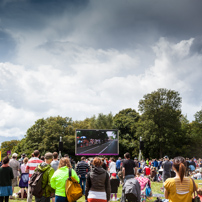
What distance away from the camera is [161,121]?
148 feet

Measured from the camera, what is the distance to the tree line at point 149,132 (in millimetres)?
44562

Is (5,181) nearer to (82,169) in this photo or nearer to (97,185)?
(97,185)

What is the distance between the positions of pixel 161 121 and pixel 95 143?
58.7 ft

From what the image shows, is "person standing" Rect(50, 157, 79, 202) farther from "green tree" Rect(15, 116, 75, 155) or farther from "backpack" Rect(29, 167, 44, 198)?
"green tree" Rect(15, 116, 75, 155)

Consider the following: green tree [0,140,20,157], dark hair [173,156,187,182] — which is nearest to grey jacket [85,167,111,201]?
dark hair [173,156,187,182]

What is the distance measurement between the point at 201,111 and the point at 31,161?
6066 cm

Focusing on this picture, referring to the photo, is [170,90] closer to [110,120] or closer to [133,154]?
[133,154]

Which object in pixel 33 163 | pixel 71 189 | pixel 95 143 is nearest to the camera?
pixel 71 189

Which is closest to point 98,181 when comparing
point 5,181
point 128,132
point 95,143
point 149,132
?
point 5,181

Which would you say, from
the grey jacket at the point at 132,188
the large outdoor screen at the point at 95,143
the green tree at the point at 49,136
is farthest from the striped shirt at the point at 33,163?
the green tree at the point at 49,136

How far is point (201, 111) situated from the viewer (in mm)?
62125

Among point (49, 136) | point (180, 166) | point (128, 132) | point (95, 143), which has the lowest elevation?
point (180, 166)

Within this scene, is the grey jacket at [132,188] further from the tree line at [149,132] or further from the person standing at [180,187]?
the tree line at [149,132]

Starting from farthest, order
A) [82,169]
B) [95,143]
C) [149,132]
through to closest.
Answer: [149,132]
[95,143]
[82,169]
